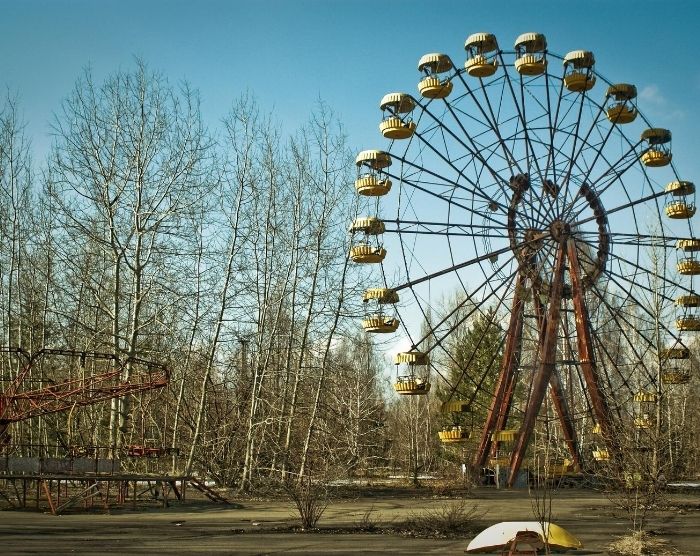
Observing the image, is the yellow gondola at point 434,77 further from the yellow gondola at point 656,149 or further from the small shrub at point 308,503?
the small shrub at point 308,503

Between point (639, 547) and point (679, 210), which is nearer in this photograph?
point (639, 547)

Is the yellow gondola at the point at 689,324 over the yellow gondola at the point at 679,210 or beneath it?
beneath

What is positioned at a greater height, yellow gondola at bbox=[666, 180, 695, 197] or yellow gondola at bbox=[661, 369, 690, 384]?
yellow gondola at bbox=[666, 180, 695, 197]

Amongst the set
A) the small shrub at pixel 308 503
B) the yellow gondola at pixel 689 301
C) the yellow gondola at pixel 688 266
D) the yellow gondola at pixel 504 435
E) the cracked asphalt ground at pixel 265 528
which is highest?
the yellow gondola at pixel 688 266

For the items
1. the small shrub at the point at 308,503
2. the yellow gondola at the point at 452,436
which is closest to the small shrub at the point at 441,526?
the small shrub at the point at 308,503

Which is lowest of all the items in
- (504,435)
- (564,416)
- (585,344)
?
(504,435)

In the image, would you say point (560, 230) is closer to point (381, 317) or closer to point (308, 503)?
point (381, 317)

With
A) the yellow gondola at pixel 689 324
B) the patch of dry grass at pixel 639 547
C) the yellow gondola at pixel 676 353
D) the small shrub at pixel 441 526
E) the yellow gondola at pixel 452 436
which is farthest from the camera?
the yellow gondola at pixel 689 324

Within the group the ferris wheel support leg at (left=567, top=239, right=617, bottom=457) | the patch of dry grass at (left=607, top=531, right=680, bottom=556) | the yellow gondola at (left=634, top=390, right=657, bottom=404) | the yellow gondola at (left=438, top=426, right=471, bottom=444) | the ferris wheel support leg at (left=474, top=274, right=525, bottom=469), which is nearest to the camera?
the patch of dry grass at (left=607, top=531, right=680, bottom=556)

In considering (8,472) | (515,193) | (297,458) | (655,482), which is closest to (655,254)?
(515,193)

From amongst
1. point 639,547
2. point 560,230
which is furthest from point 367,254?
point 639,547

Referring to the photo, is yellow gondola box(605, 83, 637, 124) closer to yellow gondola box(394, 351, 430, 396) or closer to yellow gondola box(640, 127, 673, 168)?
yellow gondola box(640, 127, 673, 168)

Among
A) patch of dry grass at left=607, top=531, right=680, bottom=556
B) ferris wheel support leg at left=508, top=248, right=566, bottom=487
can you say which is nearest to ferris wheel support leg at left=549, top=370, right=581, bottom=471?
ferris wheel support leg at left=508, top=248, right=566, bottom=487

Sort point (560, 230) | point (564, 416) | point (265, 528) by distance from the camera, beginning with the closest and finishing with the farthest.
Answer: point (265, 528), point (560, 230), point (564, 416)
